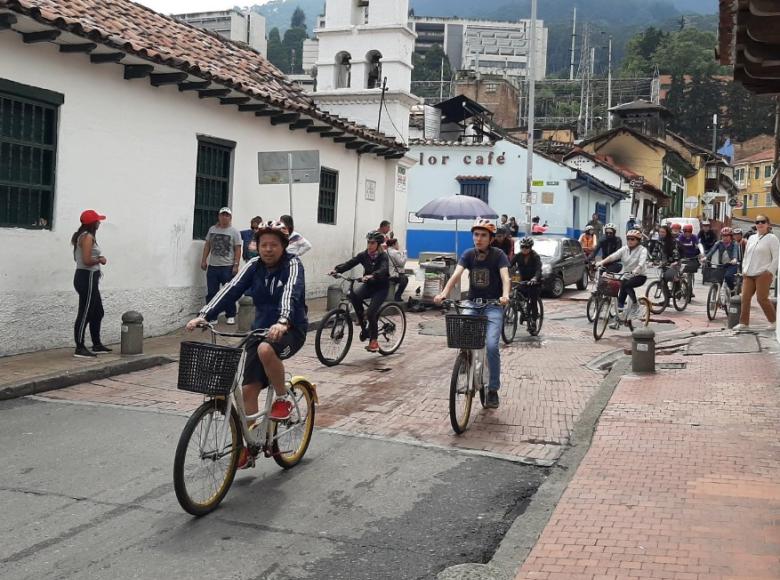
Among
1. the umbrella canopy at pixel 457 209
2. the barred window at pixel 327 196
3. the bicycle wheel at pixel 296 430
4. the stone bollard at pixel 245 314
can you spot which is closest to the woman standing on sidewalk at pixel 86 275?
the stone bollard at pixel 245 314

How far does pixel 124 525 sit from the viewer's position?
489cm

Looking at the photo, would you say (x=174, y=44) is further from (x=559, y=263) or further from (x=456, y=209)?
(x=559, y=263)

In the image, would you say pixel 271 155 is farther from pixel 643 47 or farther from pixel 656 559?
pixel 643 47

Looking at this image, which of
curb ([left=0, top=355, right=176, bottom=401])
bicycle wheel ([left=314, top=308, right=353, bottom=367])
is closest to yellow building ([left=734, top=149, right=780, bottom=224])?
bicycle wheel ([left=314, top=308, right=353, bottom=367])

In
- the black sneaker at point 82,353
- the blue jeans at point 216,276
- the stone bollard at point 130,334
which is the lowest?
the black sneaker at point 82,353

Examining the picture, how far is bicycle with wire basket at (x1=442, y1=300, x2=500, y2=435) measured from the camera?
7270mm

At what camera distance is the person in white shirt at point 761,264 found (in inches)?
509

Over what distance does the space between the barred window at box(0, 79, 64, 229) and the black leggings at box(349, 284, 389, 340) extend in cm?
394

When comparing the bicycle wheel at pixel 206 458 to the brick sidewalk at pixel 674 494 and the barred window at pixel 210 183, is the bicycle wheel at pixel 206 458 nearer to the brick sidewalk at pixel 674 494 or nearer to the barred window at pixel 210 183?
the brick sidewalk at pixel 674 494

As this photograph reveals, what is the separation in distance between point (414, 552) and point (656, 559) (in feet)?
4.17

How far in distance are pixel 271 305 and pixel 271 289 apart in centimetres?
11

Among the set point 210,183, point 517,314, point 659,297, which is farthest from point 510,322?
point 210,183

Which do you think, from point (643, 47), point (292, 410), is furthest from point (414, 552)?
point (643, 47)

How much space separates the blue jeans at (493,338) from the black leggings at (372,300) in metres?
3.01
